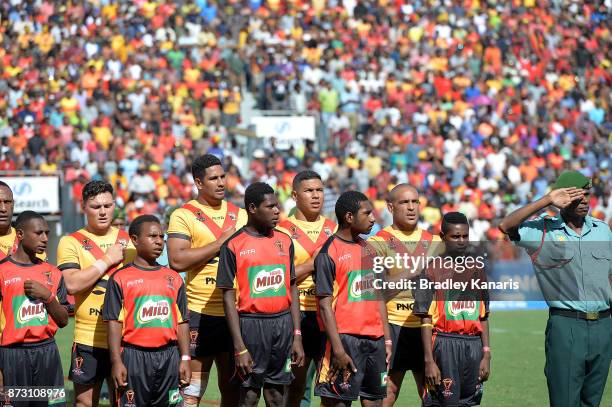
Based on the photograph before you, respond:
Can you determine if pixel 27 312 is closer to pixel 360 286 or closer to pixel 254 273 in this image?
pixel 254 273

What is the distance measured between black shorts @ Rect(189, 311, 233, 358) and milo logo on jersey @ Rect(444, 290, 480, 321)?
1.77 meters

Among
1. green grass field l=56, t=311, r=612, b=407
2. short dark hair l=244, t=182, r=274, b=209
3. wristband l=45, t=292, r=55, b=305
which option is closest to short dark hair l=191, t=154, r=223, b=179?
short dark hair l=244, t=182, r=274, b=209

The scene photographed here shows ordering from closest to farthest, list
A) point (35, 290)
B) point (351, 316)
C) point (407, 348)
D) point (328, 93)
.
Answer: point (35, 290), point (351, 316), point (407, 348), point (328, 93)

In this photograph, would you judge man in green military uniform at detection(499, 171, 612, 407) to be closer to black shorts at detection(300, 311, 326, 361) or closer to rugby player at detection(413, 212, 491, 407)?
rugby player at detection(413, 212, 491, 407)

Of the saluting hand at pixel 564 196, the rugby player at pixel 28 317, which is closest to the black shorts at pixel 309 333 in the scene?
the rugby player at pixel 28 317

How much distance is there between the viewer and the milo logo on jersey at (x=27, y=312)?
8.09 metres

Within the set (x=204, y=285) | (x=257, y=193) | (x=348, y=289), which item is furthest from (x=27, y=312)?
(x=348, y=289)

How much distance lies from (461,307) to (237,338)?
1.83 m

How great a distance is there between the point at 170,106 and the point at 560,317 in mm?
19617

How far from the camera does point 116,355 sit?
7.94 meters

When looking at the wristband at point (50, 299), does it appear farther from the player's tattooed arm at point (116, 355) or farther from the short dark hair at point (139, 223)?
the short dark hair at point (139, 223)

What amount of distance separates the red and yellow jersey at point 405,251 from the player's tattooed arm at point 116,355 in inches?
88.4

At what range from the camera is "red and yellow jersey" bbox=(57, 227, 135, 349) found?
341 inches

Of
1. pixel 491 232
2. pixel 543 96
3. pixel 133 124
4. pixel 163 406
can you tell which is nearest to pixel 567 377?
pixel 163 406
